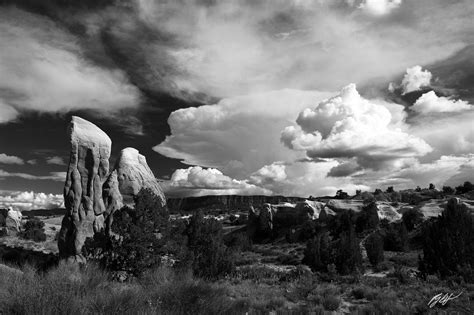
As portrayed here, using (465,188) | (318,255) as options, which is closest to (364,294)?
(318,255)

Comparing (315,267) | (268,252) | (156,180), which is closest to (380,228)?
(268,252)

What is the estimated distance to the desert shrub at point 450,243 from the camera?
19359 millimetres

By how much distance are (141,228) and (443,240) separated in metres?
18.1

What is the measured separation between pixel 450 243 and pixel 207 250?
48.5 ft

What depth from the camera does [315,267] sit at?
2827cm

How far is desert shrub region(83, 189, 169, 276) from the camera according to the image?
762 inches

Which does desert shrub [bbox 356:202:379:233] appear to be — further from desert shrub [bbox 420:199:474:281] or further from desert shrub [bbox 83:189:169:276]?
desert shrub [bbox 83:189:169:276]

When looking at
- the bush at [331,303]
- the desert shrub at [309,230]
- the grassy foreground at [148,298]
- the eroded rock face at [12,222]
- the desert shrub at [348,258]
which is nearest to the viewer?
the grassy foreground at [148,298]

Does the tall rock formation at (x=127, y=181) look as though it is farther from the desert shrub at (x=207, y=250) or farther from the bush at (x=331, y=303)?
the bush at (x=331, y=303)

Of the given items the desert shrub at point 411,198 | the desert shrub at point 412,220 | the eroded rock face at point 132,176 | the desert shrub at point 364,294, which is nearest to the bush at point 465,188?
the desert shrub at point 411,198

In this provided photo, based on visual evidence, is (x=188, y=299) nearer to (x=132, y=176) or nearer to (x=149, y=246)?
(x=149, y=246)

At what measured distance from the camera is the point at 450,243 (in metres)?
19.5

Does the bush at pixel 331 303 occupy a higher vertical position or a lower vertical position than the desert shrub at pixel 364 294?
higher

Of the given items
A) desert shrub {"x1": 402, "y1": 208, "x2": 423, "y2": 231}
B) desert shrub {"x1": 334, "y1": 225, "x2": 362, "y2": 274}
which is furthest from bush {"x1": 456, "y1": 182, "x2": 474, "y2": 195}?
desert shrub {"x1": 334, "y1": 225, "x2": 362, "y2": 274}
